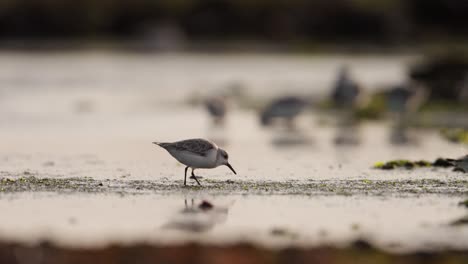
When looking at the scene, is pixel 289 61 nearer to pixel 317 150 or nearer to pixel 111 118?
pixel 111 118

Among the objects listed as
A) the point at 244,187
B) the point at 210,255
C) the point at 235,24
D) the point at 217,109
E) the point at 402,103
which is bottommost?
the point at 210,255

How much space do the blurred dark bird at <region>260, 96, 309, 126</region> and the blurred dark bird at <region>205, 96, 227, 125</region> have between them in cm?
86

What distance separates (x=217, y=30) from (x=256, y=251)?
48197 mm

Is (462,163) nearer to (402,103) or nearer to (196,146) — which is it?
(196,146)

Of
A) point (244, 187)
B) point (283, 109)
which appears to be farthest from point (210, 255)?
point (283, 109)

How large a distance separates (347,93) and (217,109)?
4.37 metres

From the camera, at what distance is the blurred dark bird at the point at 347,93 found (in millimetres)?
26375

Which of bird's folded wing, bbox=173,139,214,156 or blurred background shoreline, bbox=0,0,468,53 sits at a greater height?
blurred background shoreline, bbox=0,0,468,53

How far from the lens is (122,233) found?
35.2ft

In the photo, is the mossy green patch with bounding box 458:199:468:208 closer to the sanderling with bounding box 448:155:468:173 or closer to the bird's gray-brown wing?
the sanderling with bounding box 448:155:468:173

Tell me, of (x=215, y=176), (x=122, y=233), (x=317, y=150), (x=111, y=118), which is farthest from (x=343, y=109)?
(x=122, y=233)

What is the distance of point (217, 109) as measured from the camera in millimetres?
23484

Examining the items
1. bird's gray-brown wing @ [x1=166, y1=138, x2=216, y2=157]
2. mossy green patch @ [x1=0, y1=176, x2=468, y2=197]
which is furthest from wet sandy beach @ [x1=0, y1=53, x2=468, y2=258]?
bird's gray-brown wing @ [x1=166, y1=138, x2=216, y2=157]

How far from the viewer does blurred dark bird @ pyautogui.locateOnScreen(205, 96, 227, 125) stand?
2352 cm
